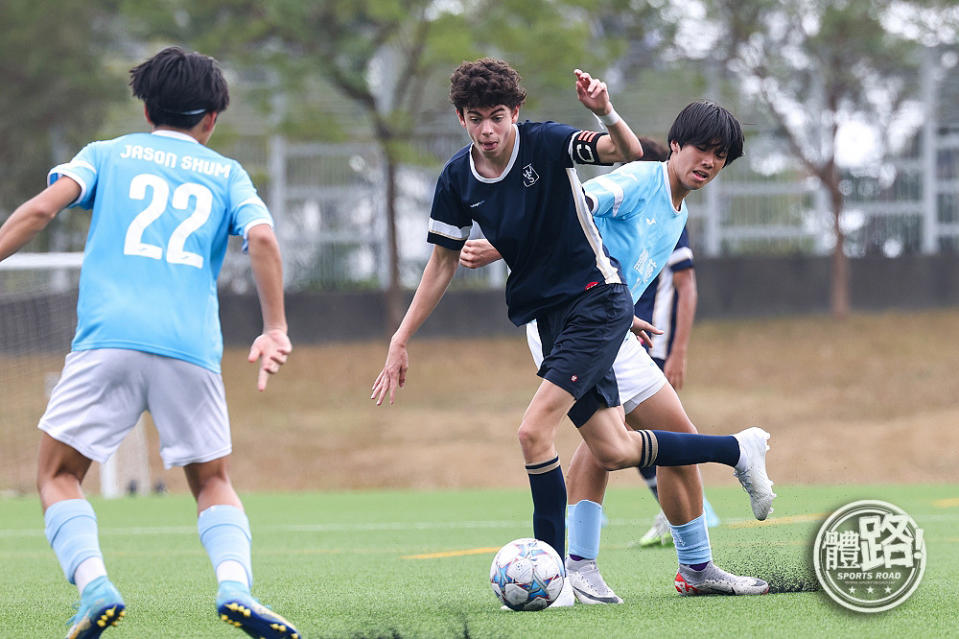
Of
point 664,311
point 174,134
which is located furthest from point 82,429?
point 664,311

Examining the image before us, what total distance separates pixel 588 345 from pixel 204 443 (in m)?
1.49

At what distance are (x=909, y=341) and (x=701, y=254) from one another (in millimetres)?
3813

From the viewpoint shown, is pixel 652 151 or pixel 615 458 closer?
pixel 615 458

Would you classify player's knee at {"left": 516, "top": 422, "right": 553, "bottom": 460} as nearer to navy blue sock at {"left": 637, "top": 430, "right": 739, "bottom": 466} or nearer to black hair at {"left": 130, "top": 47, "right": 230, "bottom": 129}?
navy blue sock at {"left": 637, "top": 430, "right": 739, "bottom": 466}

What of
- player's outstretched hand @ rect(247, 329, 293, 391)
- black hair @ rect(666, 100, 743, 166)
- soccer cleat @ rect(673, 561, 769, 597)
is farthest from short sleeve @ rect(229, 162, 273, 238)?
soccer cleat @ rect(673, 561, 769, 597)

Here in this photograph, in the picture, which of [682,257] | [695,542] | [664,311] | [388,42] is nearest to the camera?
[695,542]

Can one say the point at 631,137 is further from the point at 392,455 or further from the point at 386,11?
the point at 386,11

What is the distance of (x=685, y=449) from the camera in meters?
4.77

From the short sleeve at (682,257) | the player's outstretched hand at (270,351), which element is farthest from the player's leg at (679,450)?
the short sleeve at (682,257)

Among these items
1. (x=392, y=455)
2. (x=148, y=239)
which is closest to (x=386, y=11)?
(x=392, y=455)

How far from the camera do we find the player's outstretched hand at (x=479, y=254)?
15.9 feet

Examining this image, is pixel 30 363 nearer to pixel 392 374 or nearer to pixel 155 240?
pixel 392 374

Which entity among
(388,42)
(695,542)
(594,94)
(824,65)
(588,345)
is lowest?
(695,542)

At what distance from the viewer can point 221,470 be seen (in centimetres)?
390
